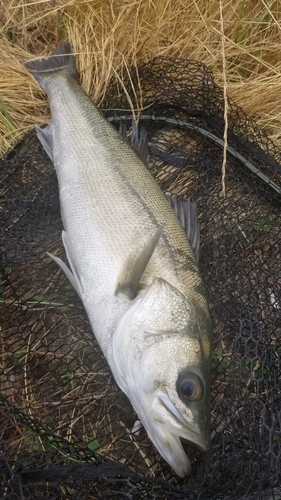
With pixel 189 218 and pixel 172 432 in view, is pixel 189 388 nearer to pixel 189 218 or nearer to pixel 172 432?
pixel 172 432

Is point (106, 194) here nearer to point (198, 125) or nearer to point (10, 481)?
point (198, 125)

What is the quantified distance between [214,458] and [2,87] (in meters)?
3.10

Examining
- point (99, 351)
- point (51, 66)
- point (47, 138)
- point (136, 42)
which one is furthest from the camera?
point (136, 42)

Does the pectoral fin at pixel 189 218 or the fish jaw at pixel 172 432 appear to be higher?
the pectoral fin at pixel 189 218

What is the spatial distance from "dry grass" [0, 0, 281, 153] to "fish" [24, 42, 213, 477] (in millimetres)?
562

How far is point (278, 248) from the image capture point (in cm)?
300

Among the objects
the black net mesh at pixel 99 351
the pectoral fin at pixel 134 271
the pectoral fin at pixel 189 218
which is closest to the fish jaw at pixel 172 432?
the black net mesh at pixel 99 351

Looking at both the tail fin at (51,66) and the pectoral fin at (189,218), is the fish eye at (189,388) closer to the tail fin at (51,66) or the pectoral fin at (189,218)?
the pectoral fin at (189,218)

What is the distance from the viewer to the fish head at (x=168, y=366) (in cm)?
201

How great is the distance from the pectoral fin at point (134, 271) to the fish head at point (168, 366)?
7 cm

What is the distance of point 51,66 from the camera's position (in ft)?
11.2

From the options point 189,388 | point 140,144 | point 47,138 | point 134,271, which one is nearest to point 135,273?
point 134,271

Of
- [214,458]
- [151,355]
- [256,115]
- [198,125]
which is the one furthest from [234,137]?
[214,458]

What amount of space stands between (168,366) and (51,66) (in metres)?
2.44
